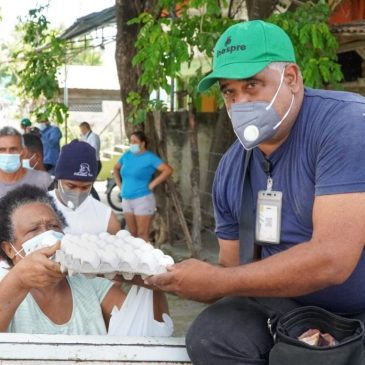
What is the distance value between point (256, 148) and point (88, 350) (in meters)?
0.78

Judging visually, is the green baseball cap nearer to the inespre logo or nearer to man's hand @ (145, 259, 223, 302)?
the inespre logo

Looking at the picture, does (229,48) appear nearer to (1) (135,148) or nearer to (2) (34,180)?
(2) (34,180)

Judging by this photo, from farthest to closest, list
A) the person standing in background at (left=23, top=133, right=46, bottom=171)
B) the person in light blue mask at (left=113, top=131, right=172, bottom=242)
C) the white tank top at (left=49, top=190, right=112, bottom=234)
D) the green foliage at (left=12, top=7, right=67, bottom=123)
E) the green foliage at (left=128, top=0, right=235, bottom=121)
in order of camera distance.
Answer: the person in light blue mask at (left=113, top=131, right=172, bottom=242)
the green foliage at (left=12, top=7, right=67, bottom=123)
the person standing in background at (left=23, top=133, right=46, bottom=171)
the green foliage at (left=128, top=0, right=235, bottom=121)
the white tank top at (left=49, top=190, right=112, bottom=234)

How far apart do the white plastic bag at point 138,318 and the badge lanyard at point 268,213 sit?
470 mm

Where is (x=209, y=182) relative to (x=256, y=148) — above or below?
below

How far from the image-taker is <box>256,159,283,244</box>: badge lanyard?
1.90 metres

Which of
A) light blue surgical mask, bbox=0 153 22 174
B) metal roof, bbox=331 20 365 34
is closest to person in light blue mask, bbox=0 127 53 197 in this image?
light blue surgical mask, bbox=0 153 22 174

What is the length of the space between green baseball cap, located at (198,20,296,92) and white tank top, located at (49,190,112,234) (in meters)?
2.42

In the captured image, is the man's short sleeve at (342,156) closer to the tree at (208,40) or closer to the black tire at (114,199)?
the tree at (208,40)

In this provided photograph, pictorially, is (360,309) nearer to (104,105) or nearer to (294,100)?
(294,100)

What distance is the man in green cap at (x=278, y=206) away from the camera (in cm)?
169

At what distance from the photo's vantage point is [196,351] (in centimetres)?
181

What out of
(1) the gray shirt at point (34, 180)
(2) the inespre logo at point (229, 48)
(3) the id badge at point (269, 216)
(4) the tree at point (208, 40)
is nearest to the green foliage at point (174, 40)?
(4) the tree at point (208, 40)

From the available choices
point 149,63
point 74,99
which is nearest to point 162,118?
point 149,63
